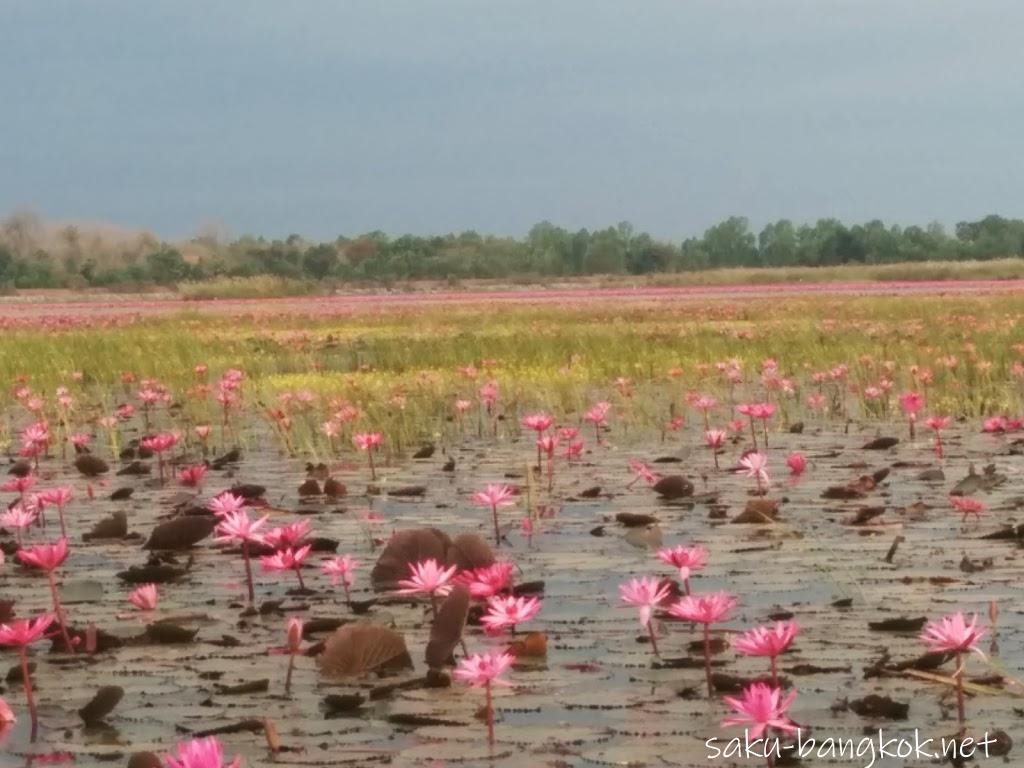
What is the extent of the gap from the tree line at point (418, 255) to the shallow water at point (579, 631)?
4877 cm

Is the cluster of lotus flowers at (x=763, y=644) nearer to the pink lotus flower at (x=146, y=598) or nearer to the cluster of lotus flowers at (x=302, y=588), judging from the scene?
the cluster of lotus flowers at (x=302, y=588)

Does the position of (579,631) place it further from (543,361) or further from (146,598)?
(543,361)

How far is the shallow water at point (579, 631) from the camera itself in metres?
2.43

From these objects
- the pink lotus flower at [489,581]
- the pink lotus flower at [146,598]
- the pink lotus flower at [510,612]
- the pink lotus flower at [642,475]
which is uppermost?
the pink lotus flower at [510,612]

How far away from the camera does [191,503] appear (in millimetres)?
5168

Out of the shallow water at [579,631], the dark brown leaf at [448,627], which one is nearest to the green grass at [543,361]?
the shallow water at [579,631]

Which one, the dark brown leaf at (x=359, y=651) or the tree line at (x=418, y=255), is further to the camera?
the tree line at (x=418, y=255)

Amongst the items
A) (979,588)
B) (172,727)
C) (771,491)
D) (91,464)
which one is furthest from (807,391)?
(172,727)

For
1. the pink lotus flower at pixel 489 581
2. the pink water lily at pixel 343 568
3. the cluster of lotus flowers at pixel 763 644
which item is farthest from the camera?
the pink water lily at pixel 343 568

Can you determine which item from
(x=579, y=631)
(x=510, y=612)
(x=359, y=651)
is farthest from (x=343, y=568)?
(x=510, y=612)

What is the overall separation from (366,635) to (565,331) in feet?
44.3

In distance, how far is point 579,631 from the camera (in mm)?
3189

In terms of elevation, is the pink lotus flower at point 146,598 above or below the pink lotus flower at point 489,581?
below

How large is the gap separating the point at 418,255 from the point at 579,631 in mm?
62236
